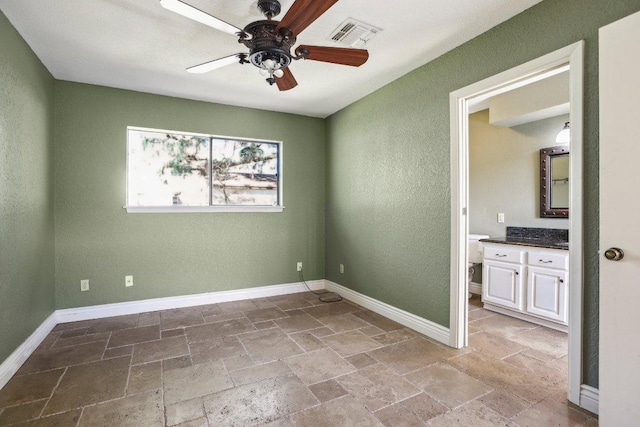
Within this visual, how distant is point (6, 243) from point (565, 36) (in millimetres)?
3939

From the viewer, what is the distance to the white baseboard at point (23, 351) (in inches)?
85.5

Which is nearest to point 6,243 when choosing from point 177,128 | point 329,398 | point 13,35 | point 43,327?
point 43,327

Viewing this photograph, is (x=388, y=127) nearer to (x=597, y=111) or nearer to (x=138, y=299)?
(x=597, y=111)

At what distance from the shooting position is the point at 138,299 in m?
3.65

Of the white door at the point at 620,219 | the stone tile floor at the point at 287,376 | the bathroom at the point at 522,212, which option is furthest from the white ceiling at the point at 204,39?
the stone tile floor at the point at 287,376

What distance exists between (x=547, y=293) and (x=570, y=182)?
1.64 metres

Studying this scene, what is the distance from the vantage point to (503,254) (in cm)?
349

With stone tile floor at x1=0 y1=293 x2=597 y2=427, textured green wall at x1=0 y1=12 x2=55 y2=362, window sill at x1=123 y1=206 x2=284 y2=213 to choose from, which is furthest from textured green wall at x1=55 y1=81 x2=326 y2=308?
stone tile floor at x1=0 y1=293 x2=597 y2=427

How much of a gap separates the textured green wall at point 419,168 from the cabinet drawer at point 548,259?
3.70 feet

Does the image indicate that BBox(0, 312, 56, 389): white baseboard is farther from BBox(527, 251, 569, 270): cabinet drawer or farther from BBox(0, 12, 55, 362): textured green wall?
BBox(527, 251, 569, 270): cabinet drawer

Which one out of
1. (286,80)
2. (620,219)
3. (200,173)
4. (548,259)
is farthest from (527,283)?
(200,173)

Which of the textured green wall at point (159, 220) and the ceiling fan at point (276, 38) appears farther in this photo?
the textured green wall at point (159, 220)

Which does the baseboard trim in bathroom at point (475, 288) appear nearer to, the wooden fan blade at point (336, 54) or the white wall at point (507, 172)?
the white wall at point (507, 172)

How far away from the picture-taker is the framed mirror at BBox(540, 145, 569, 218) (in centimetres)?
360
